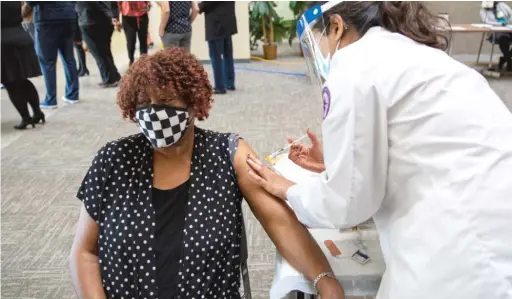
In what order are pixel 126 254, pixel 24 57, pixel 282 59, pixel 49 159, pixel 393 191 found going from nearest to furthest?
pixel 393 191, pixel 126 254, pixel 49 159, pixel 24 57, pixel 282 59

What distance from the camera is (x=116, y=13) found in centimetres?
600

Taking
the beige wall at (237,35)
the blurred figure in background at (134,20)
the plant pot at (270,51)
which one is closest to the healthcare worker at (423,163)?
the blurred figure in background at (134,20)

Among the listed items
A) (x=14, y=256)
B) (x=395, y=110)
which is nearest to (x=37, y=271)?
(x=14, y=256)

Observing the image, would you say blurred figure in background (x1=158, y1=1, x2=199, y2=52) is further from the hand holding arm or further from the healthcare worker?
the healthcare worker

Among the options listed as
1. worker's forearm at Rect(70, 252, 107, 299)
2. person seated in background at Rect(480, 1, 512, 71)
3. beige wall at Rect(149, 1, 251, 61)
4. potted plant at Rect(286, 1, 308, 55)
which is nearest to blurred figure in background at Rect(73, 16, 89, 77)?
beige wall at Rect(149, 1, 251, 61)

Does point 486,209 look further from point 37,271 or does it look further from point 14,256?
point 14,256

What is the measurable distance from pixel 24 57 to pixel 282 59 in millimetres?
4237

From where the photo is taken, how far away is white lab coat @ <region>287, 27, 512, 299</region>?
928 mm

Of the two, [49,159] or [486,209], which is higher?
[486,209]

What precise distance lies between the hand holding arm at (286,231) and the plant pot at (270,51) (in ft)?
20.4

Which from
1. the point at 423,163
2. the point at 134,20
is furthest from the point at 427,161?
the point at 134,20

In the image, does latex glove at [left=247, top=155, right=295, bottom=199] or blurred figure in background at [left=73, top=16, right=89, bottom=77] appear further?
blurred figure in background at [left=73, top=16, right=89, bottom=77]

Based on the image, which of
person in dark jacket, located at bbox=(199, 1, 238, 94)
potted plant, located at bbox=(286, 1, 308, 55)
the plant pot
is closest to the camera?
person in dark jacket, located at bbox=(199, 1, 238, 94)

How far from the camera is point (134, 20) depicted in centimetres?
581
